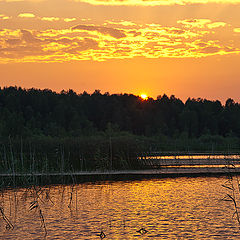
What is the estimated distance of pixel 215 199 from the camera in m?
24.9

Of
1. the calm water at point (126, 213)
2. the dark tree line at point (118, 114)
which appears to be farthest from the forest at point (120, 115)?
the calm water at point (126, 213)

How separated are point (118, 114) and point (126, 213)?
95401mm

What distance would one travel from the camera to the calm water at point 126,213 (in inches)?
698

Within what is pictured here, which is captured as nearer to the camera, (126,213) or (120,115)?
(126,213)

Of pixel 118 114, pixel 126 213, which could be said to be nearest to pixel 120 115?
pixel 118 114

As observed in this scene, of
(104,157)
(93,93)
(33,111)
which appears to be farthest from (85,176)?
(93,93)

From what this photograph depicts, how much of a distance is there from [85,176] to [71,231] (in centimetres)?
1700

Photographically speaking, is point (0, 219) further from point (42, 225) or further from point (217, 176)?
point (217, 176)

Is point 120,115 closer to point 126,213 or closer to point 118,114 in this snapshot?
point 118,114

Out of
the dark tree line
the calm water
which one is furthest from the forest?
the calm water

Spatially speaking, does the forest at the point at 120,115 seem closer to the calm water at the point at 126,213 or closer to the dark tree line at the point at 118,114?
the dark tree line at the point at 118,114

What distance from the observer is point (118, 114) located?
116562 millimetres

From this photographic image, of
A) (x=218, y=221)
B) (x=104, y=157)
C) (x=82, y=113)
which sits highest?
(x=82, y=113)

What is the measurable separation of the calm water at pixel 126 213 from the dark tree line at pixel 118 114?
72.1 m
